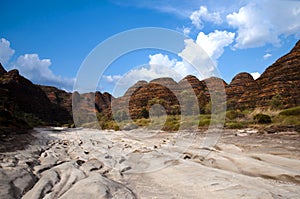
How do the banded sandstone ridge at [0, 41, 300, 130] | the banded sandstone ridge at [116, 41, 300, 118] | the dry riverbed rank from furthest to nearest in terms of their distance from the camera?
the banded sandstone ridge at [116, 41, 300, 118] → the banded sandstone ridge at [0, 41, 300, 130] → the dry riverbed

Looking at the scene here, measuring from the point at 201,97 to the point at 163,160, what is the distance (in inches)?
1687

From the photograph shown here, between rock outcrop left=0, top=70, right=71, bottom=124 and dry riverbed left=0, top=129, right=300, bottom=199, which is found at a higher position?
rock outcrop left=0, top=70, right=71, bottom=124

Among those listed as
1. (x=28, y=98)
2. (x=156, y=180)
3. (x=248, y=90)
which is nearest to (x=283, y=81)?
(x=248, y=90)

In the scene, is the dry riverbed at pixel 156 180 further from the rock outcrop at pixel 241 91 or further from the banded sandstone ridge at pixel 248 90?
the rock outcrop at pixel 241 91

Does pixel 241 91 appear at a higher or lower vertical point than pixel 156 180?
higher

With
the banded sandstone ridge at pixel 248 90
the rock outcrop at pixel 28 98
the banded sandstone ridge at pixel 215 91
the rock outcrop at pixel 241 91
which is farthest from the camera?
the rock outcrop at pixel 28 98

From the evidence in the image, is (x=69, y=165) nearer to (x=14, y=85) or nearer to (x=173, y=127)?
(x=173, y=127)

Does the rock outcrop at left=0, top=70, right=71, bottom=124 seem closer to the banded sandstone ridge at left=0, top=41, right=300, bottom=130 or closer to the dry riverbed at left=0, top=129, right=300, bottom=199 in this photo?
the banded sandstone ridge at left=0, top=41, right=300, bottom=130

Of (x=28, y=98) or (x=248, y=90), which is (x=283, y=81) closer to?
(x=248, y=90)

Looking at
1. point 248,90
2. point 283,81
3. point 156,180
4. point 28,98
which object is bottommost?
point 156,180

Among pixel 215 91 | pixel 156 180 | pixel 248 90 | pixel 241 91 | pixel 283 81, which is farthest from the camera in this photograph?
pixel 241 91

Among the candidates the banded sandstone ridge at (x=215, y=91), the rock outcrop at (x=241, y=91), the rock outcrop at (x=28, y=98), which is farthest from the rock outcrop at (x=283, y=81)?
the rock outcrop at (x=28, y=98)

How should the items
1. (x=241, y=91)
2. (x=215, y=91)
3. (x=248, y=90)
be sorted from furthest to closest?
(x=241, y=91), (x=248, y=90), (x=215, y=91)

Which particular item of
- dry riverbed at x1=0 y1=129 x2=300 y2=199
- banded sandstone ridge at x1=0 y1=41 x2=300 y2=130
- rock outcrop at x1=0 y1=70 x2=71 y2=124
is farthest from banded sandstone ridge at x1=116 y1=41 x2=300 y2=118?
rock outcrop at x1=0 y1=70 x2=71 y2=124
